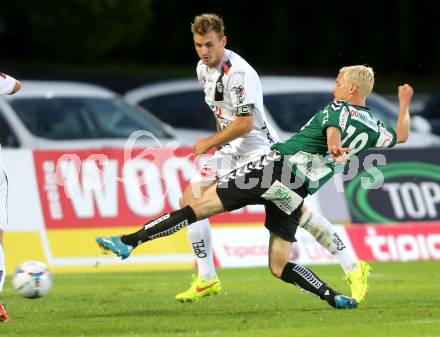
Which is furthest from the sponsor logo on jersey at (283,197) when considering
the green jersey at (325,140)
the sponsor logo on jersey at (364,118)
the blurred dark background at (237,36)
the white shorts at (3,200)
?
the blurred dark background at (237,36)

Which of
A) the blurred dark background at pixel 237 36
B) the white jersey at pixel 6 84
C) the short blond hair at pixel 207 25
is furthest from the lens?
the blurred dark background at pixel 237 36

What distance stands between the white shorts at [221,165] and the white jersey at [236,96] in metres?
0.03

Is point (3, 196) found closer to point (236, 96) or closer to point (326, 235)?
Result: point (236, 96)

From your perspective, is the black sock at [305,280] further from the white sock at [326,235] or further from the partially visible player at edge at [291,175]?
the white sock at [326,235]

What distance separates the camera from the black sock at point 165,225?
1137 cm

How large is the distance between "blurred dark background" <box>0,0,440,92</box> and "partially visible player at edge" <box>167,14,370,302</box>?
85.1ft

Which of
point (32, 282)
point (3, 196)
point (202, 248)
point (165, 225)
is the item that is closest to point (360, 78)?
point (165, 225)

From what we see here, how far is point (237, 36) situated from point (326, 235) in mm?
32000

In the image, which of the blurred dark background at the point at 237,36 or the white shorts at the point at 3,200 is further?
the blurred dark background at the point at 237,36

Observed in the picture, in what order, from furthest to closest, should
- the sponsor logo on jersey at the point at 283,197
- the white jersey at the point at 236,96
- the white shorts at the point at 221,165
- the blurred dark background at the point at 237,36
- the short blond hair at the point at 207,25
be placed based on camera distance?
the blurred dark background at the point at 237,36 → the white shorts at the point at 221,165 → the white jersey at the point at 236,96 → the short blond hair at the point at 207,25 → the sponsor logo on jersey at the point at 283,197

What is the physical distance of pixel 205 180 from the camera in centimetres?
1235

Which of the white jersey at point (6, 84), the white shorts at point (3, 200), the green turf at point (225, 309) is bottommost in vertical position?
the green turf at point (225, 309)

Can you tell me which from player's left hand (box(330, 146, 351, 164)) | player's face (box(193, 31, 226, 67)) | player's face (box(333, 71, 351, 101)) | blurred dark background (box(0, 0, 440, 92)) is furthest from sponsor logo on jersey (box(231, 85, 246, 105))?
blurred dark background (box(0, 0, 440, 92))

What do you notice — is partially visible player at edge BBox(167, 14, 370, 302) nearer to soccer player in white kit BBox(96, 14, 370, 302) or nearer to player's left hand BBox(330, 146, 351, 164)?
soccer player in white kit BBox(96, 14, 370, 302)
